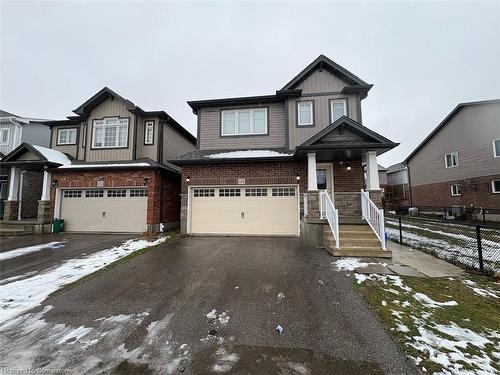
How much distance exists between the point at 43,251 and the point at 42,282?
3911mm

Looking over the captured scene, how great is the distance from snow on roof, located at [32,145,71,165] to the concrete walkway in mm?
15144

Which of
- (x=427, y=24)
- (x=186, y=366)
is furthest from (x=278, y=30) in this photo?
(x=186, y=366)

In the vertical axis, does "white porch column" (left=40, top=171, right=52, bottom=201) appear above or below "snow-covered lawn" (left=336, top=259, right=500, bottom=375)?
above

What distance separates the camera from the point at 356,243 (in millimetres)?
6695

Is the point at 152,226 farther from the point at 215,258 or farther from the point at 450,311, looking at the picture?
the point at 450,311

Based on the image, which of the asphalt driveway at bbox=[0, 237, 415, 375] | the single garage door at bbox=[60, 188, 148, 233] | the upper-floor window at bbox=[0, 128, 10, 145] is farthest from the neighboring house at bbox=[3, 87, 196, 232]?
the asphalt driveway at bbox=[0, 237, 415, 375]

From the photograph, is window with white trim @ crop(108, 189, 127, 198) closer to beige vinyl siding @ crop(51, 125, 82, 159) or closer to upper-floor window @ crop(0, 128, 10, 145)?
beige vinyl siding @ crop(51, 125, 82, 159)

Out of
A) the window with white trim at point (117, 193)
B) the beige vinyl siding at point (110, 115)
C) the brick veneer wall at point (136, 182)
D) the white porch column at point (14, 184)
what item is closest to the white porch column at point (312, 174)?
the brick veneer wall at point (136, 182)

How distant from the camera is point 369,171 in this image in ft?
27.2

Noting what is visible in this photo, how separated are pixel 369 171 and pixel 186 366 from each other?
336 inches

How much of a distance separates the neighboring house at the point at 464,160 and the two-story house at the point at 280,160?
35.6 feet

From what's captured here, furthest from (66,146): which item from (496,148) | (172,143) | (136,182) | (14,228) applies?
(496,148)

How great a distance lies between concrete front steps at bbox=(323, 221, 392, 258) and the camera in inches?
249

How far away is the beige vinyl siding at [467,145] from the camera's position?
13.8 m
